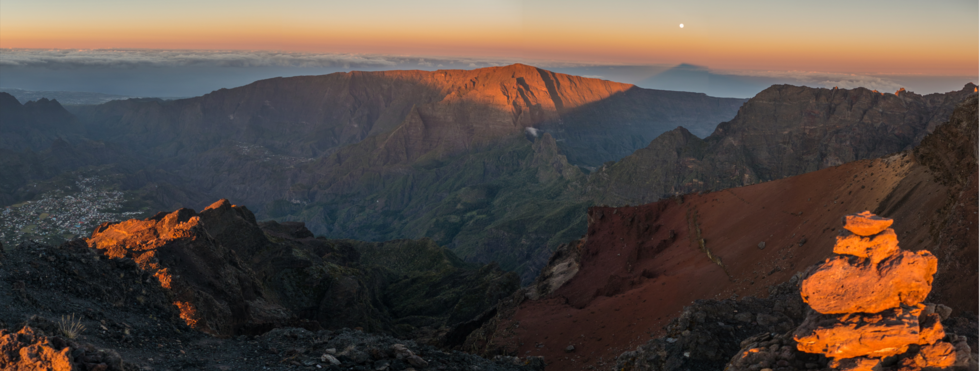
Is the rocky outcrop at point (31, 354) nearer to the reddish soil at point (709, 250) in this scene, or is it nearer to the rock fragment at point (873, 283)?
the rock fragment at point (873, 283)

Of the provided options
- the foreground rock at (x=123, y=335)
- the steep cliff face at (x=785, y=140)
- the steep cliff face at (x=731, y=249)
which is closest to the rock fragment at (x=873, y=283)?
the steep cliff face at (x=731, y=249)

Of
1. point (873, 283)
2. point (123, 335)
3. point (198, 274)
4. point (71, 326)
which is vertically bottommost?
point (198, 274)

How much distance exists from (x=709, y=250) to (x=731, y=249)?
2.39m

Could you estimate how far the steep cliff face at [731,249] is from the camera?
72.9 ft

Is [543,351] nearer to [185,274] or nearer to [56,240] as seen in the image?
[185,274]

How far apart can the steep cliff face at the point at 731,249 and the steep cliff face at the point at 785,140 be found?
8632 centimetres

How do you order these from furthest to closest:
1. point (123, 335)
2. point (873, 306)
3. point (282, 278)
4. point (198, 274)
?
1. point (282, 278)
2. point (198, 274)
3. point (123, 335)
4. point (873, 306)

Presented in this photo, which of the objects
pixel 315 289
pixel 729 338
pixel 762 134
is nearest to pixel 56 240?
pixel 315 289

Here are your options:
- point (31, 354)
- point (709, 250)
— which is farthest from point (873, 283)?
point (709, 250)

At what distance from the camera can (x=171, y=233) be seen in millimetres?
37750

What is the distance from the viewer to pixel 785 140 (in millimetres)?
140500

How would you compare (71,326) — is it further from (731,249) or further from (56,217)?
(56,217)

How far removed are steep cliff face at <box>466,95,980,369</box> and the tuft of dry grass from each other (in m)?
20.1

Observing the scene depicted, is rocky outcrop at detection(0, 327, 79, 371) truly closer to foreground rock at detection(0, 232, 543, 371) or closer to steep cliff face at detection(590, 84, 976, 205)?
foreground rock at detection(0, 232, 543, 371)
